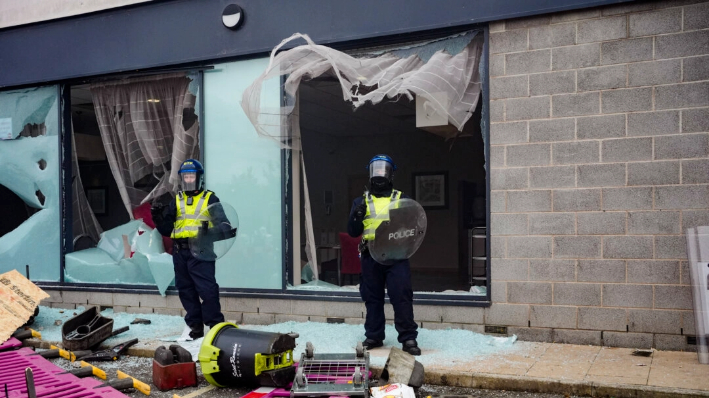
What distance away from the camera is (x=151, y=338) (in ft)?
22.4

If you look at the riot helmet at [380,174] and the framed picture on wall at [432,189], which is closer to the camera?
the riot helmet at [380,174]

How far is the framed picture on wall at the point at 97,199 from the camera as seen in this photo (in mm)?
9258

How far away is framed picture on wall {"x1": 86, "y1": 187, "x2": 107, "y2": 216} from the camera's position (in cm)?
926

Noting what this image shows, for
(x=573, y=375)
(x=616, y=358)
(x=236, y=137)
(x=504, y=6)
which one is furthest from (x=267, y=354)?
(x=504, y=6)

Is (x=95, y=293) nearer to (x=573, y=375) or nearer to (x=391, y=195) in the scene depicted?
(x=391, y=195)

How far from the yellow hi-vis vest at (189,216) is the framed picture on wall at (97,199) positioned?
132 inches

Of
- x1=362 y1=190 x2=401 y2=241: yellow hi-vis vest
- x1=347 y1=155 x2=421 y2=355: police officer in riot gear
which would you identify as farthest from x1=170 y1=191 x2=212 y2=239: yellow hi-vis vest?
x1=362 y1=190 x2=401 y2=241: yellow hi-vis vest

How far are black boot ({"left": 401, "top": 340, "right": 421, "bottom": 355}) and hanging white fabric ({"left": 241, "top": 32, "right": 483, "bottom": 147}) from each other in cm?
249

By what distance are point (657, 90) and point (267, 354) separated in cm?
436

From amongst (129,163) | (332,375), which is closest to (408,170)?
(129,163)

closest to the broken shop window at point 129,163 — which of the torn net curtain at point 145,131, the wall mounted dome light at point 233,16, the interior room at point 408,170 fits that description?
the torn net curtain at point 145,131

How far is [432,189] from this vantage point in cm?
1396

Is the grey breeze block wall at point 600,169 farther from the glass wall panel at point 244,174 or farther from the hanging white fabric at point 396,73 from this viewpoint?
the glass wall panel at point 244,174

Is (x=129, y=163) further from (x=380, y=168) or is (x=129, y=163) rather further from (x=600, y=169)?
(x=600, y=169)
